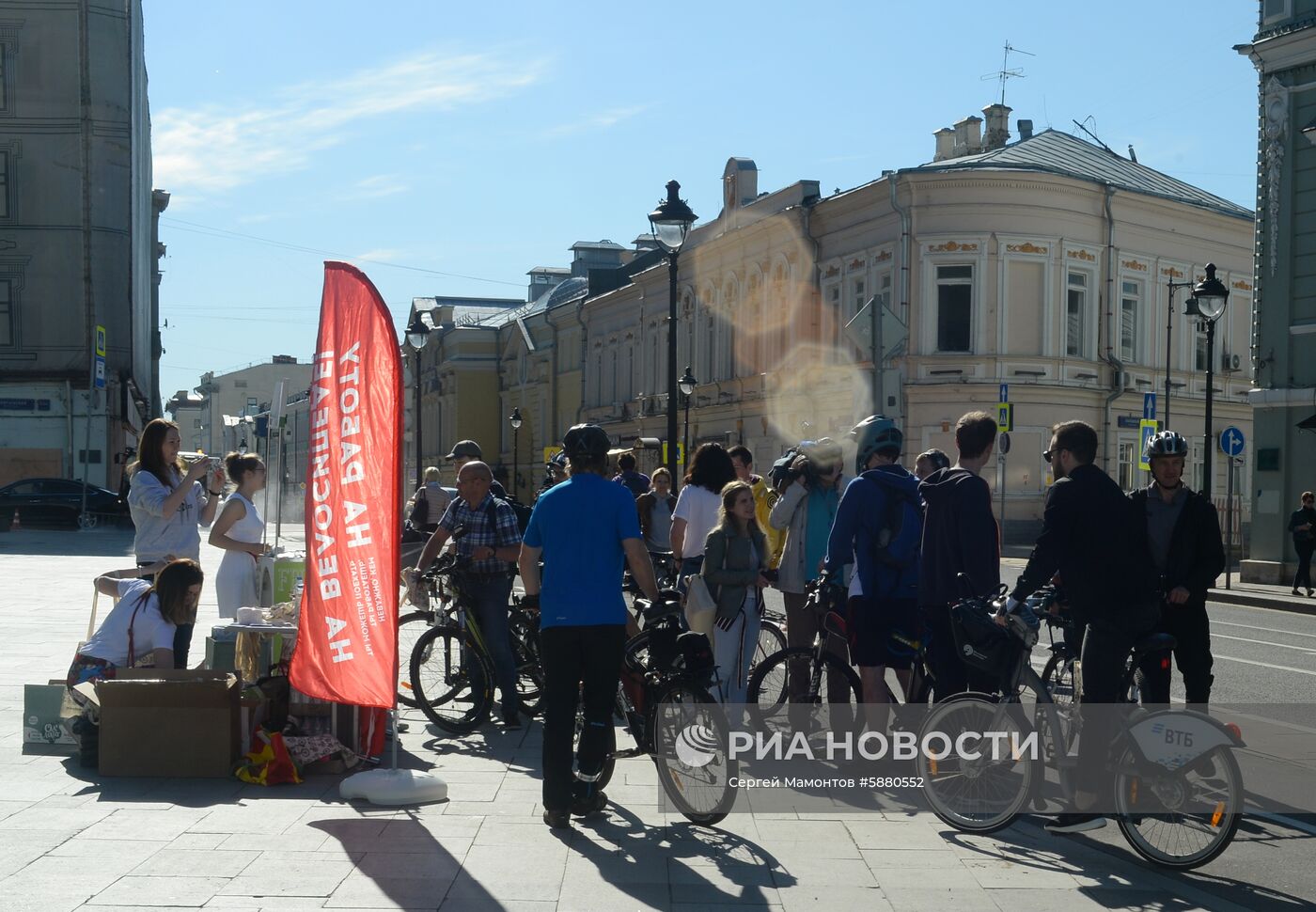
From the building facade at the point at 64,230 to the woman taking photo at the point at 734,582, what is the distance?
40681 millimetres

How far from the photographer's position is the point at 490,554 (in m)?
9.72

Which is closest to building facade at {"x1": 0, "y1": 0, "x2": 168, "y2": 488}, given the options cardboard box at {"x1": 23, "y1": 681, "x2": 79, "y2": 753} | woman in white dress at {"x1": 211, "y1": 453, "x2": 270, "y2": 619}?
woman in white dress at {"x1": 211, "y1": 453, "x2": 270, "y2": 619}

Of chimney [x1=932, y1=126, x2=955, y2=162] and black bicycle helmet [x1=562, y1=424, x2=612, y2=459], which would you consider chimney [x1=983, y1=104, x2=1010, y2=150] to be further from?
black bicycle helmet [x1=562, y1=424, x2=612, y2=459]

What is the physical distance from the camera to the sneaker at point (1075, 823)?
6633mm

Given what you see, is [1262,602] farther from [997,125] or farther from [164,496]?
[997,125]

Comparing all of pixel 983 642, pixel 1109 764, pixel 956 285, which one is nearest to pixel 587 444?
pixel 983 642

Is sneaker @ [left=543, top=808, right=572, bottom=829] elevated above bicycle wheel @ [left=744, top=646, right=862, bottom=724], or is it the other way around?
bicycle wheel @ [left=744, top=646, right=862, bottom=724]

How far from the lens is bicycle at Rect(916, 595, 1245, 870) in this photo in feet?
19.9

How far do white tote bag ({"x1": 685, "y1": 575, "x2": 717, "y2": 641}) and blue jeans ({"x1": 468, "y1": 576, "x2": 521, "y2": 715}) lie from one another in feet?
4.67

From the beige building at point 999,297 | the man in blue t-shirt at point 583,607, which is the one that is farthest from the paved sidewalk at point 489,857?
the beige building at point 999,297

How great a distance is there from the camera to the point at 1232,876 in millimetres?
6160

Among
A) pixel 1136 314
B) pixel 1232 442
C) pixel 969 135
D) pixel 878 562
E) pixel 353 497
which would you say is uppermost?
pixel 969 135

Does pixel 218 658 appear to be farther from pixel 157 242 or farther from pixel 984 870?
pixel 157 242

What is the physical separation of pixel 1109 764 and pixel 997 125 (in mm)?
42905
